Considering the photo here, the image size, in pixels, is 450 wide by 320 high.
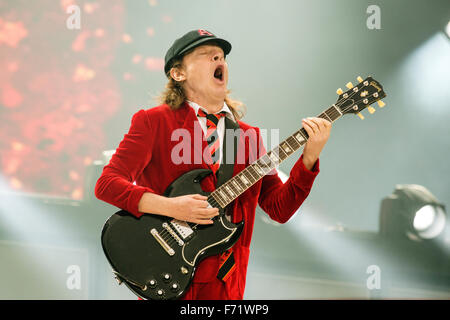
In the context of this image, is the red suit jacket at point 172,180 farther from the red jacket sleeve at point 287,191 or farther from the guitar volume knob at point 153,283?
the guitar volume knob at point 153,283

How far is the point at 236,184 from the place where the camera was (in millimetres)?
1681

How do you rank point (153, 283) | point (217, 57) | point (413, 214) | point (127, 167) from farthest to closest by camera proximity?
point (413, 214)
point (217, 57)
point (127, 167)
point (153, 283)

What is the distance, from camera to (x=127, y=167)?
1.70 m

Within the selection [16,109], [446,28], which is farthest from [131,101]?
[446,28]

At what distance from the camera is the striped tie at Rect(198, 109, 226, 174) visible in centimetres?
174

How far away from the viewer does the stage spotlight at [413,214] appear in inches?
108

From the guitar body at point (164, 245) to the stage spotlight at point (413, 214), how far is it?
156cm

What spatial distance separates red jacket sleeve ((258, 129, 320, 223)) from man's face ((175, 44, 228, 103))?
1.37ft

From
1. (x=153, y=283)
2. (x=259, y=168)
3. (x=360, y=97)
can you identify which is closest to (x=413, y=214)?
(x=360, y=97)

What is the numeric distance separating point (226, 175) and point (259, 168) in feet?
0.43

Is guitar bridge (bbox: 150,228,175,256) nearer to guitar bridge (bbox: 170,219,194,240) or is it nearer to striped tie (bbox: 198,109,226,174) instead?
guitar bridge (bbox: 170,219,194,240)

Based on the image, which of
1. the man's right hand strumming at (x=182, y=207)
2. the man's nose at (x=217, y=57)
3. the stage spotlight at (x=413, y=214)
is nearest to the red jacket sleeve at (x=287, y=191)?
the man's right hand strumming at (x=182, y=207)

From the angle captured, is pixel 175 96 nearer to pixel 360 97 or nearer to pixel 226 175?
pixel 226 175

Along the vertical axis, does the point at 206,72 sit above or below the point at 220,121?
above
